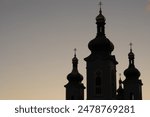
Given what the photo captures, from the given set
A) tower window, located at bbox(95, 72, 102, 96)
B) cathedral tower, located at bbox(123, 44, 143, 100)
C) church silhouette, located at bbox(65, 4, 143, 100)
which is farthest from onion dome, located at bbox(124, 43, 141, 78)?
tower window, located at bbox(95, 72, 102, 96)

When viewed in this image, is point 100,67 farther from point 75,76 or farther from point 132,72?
point 75,76

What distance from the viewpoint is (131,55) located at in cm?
5181

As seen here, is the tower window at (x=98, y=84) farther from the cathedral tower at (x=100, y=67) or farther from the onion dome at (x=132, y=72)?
the onion dome at (x=132, y=72)

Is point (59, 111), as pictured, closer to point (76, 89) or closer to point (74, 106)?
point (74, 106)

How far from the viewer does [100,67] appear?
4228 cm

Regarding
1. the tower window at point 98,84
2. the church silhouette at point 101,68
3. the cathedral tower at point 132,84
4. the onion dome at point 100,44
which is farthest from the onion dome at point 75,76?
the tower window at point 98,84

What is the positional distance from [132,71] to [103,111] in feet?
116

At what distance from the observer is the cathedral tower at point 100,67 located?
41406 millimetres

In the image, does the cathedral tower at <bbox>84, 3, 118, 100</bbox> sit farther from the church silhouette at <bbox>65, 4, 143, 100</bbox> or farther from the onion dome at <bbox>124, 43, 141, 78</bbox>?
the onion dome at <bbox>124, 43, 141, 78</bbox>

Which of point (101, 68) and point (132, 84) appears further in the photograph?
point (132, 84)

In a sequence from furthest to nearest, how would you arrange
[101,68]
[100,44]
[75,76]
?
[75,76] < [100,44] < [101,68]

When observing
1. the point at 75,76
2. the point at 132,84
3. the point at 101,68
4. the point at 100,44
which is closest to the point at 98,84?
the point at 101,68

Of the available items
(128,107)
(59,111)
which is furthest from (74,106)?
(128,107)

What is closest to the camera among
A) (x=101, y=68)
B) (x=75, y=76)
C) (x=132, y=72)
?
(x=101, y=68)
